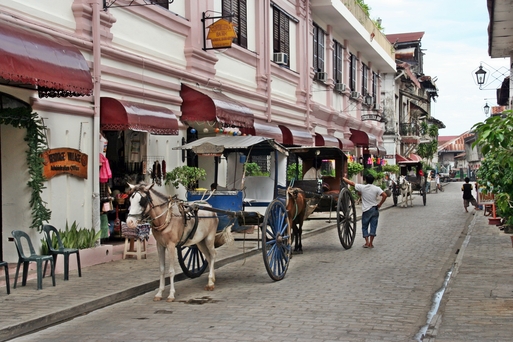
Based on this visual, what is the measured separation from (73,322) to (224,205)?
3.23 metres

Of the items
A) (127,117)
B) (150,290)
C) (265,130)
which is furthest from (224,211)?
(265,130)

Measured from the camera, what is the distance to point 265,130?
18.0 meters

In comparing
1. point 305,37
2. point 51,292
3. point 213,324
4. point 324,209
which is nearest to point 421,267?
point 324,209

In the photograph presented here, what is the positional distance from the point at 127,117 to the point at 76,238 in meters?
2.35

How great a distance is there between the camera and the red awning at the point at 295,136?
20392 mm

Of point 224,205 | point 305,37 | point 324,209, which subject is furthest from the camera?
point 305,37

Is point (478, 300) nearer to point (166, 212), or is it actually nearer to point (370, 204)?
point (166, 212)

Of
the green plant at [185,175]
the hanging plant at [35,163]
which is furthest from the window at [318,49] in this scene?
the hanging plant at [35,163]

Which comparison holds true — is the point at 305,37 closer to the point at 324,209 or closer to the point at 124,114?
the point at 324,209

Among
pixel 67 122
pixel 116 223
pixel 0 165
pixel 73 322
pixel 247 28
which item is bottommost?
pixel 73 322

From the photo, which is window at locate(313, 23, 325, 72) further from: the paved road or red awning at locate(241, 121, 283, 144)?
the paved road

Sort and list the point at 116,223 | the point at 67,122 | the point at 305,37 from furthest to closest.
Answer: the point at 305,37 < the point at 116,223 < the point at 67,122

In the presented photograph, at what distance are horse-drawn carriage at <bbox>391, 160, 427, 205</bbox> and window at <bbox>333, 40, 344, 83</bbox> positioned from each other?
5.75m

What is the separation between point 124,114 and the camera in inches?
472
